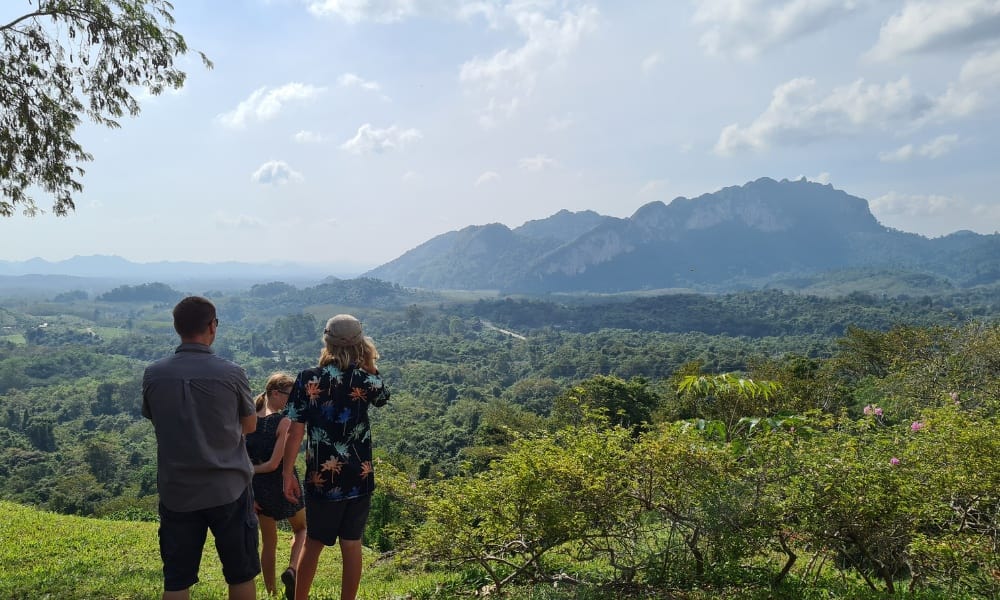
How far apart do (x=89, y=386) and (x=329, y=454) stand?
98.7m

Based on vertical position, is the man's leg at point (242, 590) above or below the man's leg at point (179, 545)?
below

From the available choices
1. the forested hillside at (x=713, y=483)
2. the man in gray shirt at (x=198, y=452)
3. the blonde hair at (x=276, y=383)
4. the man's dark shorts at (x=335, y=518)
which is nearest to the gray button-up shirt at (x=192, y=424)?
the man in gray shirt at (x=198, y=452)

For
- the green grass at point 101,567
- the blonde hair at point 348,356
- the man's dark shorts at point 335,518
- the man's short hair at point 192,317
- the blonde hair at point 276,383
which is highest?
the man's short hair at point 192,317

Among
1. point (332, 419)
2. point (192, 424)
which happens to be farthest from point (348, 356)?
point (192, 424)

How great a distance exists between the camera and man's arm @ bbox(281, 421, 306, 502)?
3.29m

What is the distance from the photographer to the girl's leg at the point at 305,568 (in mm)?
3357

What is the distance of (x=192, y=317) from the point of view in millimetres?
2795

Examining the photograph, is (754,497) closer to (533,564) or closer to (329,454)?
(533,564)

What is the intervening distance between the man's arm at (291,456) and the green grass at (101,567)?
108 cm

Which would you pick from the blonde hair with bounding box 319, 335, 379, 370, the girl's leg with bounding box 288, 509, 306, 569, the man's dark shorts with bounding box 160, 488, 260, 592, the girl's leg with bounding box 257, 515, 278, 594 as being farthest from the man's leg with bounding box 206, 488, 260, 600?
the girl's leg with bounding box 257, 515, 278, 594

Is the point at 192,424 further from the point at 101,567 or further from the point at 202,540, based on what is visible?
the point at 101,567

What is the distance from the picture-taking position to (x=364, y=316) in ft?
532

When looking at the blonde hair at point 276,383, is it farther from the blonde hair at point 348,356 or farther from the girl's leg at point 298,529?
the blonde hair at point 348,356

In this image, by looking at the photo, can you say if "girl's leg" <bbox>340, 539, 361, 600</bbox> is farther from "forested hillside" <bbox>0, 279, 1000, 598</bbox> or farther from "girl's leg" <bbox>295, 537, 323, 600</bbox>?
"forested hillside" <bbox>0, 279, 1000, 598</bbox>
